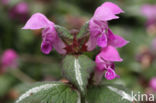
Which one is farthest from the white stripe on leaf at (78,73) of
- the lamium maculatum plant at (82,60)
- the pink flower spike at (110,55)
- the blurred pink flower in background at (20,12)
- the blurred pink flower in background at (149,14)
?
the blurred pink flower in background at (149,14)

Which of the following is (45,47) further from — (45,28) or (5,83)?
(5,83)

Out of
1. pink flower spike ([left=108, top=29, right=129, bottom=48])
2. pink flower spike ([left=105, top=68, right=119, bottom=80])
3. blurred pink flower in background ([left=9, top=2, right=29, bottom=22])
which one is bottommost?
blurred pink flower in background ([left=9, top=2, right=29, bottom=22])

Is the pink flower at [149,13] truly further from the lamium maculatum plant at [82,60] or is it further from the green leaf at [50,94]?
the green leaf at [50,94]

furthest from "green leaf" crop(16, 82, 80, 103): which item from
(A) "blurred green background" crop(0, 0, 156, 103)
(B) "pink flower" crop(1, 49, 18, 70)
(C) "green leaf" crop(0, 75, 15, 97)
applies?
(B) "pink flower" crop(1, 49, 18, 70)

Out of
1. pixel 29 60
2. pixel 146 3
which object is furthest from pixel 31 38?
pixel 146 3

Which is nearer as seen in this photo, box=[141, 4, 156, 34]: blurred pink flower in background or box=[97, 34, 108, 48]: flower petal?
box=[97, 34, 108, 48]: flower petal

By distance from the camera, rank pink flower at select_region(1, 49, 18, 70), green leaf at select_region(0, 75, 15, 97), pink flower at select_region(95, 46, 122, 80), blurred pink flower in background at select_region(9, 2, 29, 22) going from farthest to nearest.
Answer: blurred pink flower in background at select_region(9, 2, 29, 22) < pink flower at select_region(1, 49, 18, 70) < green leaf at select_region(0, 75, 15, 97) < pink flower at select_region(95, 46, 122, 80)

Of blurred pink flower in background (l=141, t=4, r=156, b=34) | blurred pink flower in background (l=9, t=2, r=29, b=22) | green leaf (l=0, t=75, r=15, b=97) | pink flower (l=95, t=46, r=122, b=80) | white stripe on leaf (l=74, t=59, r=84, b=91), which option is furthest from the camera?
blurred pink flower in background (l=141, t=4, r=156, b=34)

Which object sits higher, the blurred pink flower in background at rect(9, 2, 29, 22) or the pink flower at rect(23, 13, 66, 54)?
the pink flower at rect(23, 13, 66, 54)

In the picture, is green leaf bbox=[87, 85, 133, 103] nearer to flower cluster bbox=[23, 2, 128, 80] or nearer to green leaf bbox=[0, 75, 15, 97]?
flower cluster bbox=[23, 2, 128, 80]
